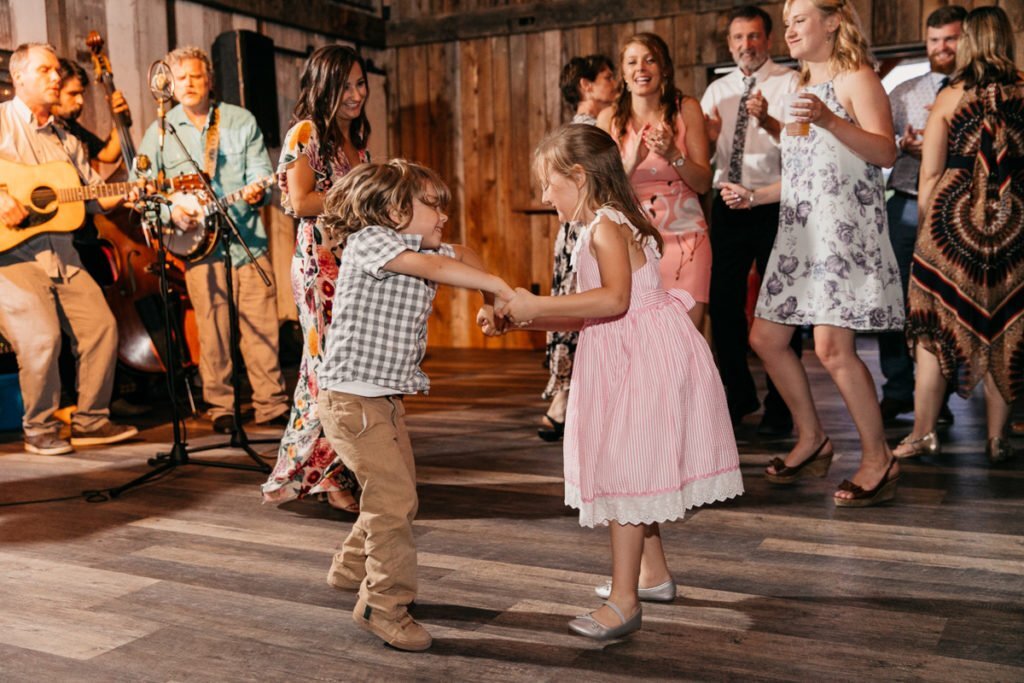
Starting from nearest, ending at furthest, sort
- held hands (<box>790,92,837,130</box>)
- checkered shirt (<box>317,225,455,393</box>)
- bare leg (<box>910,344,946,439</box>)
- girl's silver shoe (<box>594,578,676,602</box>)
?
checkered shirt (<box>317,225,455,393</box>)
girl's silver shoe (<box>594,578,676,602</box>)
held hands (<box>790,92,837,130</box>)
bare leg (<box>910,344,946,439</box>)

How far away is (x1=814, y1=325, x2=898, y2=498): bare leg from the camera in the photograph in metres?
2.98

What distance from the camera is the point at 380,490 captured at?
212cm

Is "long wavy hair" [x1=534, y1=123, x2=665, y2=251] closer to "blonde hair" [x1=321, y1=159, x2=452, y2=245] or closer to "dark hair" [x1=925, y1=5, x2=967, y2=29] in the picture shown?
"blonde hair" [x1=321, y1=159, x2=452, y2=245]

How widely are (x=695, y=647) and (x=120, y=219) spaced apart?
404 cm

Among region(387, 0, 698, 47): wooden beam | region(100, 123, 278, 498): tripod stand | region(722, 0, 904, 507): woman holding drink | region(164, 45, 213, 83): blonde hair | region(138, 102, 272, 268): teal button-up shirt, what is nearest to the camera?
region(722, 0, 904, 507): woman holding drink

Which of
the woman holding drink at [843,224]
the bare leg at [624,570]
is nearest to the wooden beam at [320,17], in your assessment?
the woman holding drink at [843,224]

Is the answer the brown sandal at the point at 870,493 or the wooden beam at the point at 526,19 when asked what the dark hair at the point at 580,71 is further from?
the wooden beam at the point at 526,19

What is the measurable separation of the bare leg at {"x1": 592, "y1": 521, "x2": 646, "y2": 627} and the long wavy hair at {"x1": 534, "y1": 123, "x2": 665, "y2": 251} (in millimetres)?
616

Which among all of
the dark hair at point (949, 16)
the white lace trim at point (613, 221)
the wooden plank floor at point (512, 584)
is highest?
the dark hair at point (949, 16)

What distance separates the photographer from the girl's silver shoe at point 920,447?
12.0 feet

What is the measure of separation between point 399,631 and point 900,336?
3.22m

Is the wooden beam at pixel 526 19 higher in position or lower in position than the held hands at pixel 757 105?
higher

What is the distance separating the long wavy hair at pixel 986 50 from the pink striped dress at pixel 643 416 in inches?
71.3

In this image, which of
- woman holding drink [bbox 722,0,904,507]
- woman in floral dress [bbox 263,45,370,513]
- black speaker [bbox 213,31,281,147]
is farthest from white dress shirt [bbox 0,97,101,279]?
woman holding drink [bbox 722,0,904,507]
